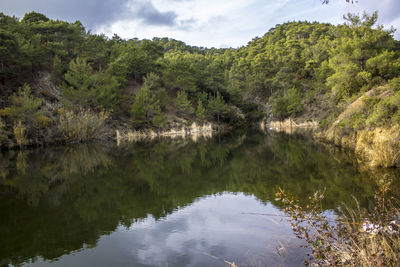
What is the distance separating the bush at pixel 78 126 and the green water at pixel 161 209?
12.0 meters

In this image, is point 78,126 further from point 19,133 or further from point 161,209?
point 161,209

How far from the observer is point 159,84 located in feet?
139

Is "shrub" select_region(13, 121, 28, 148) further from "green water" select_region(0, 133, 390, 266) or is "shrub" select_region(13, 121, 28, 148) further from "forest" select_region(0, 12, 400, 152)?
"green water" select_region(0, 133, 390, 266)

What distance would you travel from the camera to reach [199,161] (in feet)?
53.7

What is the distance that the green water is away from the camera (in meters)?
5.39

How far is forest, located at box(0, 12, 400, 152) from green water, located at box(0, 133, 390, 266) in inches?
193

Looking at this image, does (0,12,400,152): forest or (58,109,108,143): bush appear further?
(58,109,108,143): bush

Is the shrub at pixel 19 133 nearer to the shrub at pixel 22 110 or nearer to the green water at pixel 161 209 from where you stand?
the shrub at pixel 22 110

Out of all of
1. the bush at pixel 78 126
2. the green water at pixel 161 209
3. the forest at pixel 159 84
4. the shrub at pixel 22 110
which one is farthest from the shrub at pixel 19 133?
the green water at pixel 161 209

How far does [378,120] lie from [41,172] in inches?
595

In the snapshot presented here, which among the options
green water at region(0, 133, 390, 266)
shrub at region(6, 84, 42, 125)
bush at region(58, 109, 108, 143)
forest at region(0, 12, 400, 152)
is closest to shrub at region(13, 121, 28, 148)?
forest at region(0, 12, 400, 152)

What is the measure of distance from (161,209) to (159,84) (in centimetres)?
3556

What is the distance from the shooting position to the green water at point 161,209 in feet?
17.7

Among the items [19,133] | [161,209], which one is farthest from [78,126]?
[161,209]
